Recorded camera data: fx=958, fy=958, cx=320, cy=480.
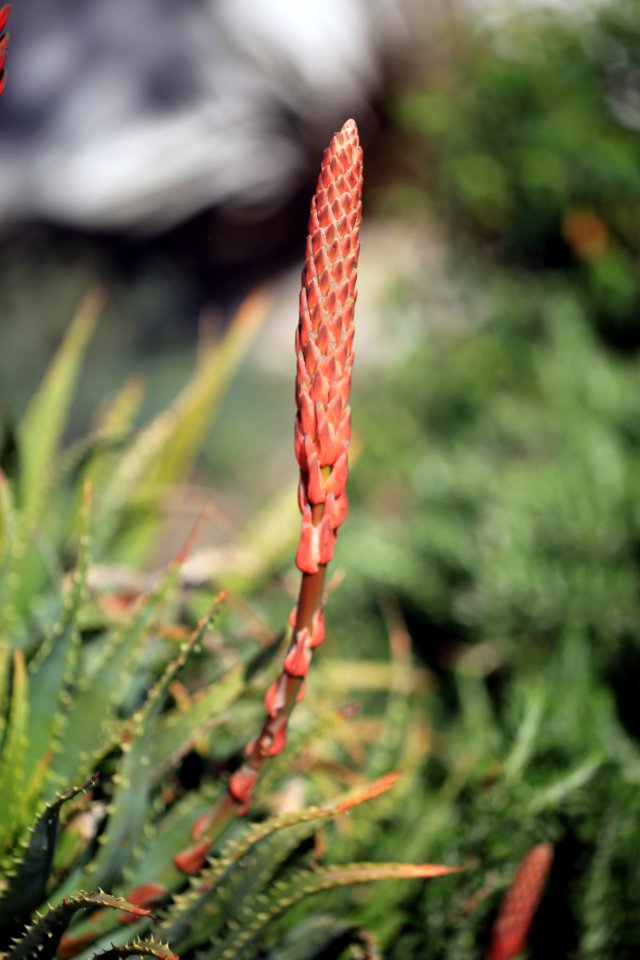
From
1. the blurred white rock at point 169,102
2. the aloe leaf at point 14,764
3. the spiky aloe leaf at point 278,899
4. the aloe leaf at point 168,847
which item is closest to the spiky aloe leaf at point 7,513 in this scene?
the aloe leaf at point 14,764

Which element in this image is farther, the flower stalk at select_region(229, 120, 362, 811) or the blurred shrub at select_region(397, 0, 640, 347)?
the blurred shrub at select_region(397, 0, 640, 347)

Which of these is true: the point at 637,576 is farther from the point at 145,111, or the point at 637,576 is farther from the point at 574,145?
the point at 145,111

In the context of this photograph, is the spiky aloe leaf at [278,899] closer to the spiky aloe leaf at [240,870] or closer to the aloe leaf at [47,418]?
the spiky aloe leaf at [240,870]

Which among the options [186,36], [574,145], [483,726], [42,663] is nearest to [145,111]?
[186,36]

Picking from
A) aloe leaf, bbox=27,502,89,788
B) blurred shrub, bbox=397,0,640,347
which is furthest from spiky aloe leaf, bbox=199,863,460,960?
blurred shrub, bbox=397,0,640,347

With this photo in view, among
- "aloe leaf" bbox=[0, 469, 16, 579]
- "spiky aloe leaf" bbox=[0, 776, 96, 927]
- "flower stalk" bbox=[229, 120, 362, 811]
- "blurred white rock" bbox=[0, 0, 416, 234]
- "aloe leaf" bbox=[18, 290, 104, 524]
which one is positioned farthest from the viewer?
"blurred white rock" bbox=[0, 0, 416, 234]

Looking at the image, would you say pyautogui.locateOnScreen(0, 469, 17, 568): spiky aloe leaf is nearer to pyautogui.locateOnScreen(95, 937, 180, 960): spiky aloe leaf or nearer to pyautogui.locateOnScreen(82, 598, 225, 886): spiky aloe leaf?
pyautogui.locateOnScreen(82, 598, 225, 886): spiky aloe leaf

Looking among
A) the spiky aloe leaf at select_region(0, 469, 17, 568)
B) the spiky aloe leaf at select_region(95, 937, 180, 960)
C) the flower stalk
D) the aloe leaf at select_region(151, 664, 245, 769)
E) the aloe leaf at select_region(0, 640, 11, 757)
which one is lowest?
the aloe leaf at select_region(151, 664, 245, 769)
